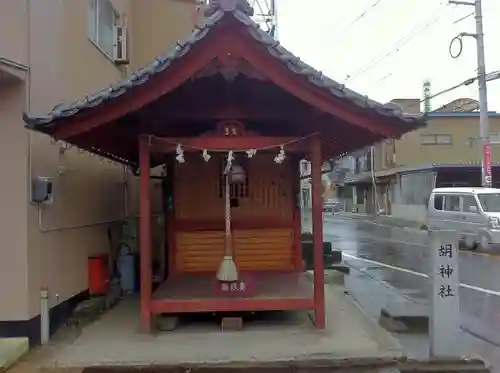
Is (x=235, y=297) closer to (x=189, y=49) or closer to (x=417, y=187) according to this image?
(x=189, y=49)

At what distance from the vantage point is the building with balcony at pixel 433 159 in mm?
33281

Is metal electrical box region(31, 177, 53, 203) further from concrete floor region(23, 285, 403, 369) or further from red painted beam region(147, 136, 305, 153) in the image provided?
concrete floor region(23, 285, 403, 369)

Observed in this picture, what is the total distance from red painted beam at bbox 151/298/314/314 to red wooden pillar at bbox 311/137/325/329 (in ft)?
0.43

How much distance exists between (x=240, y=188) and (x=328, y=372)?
177 inches

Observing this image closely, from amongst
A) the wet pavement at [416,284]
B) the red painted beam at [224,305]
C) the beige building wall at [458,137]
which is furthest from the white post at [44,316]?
the beige building wall at [458,137]

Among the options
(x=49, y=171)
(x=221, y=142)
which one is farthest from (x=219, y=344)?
(x=49, y=171)

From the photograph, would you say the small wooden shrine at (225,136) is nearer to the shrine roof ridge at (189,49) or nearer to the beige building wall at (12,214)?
the shrine roof ridge at (189,49)

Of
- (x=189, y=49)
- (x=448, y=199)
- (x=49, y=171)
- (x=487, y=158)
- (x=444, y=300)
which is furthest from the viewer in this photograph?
(x=487, y=158)

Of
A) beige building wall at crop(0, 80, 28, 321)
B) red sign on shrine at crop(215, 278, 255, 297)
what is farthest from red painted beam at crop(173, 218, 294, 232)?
beige building wall at crop(0, 80, 28, 321)

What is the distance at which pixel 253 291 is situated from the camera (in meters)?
7.73

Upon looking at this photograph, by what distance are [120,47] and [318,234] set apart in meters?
7.21

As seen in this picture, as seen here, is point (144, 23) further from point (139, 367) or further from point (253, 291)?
point (139, 367)

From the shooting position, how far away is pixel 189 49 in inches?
243

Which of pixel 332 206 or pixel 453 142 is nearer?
pixel 453 142
